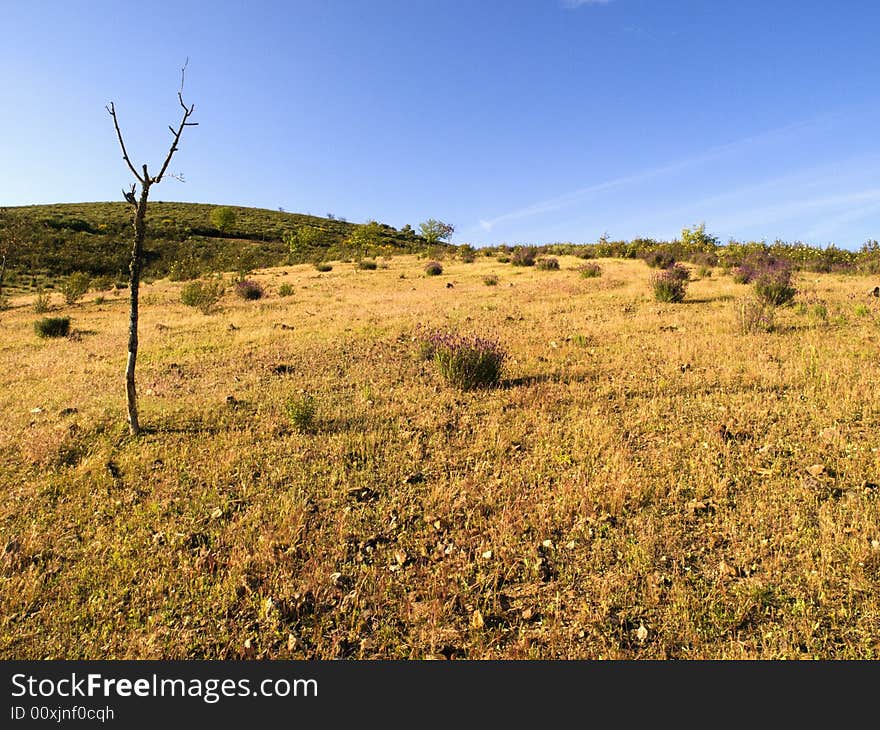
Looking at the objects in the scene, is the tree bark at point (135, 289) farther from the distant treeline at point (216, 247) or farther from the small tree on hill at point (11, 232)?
the small tree on hill at point (11, 232)

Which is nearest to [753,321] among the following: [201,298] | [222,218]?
[201,298]

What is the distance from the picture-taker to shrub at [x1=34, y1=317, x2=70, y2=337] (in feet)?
47.1

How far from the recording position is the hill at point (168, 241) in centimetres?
3869

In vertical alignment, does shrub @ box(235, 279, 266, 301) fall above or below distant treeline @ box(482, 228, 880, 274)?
below

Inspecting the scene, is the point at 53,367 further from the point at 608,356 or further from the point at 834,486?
the point at 834,486

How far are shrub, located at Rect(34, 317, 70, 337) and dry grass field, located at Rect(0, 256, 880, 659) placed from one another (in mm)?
5776

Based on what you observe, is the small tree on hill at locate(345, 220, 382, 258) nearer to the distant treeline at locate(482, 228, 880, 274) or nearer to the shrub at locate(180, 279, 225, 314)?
the distant treeline at locate(482, 228, 880, 274)

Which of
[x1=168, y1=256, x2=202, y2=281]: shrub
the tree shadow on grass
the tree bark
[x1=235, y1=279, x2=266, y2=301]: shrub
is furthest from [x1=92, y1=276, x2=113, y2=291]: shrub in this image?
the tree shadow on grass

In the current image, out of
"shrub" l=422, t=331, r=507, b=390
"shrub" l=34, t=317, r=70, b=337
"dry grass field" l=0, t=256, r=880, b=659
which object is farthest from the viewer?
"shrub" l=34, t=317, r=70, b=337

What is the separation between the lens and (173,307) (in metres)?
19.8

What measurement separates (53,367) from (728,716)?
1349 centimetres

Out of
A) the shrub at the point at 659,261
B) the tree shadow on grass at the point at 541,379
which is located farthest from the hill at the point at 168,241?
the tree shadow on grass at the point at 541,379

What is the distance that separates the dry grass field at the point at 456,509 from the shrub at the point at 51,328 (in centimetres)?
578

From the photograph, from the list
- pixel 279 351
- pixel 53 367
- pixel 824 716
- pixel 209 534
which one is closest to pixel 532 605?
pixel 824 716
